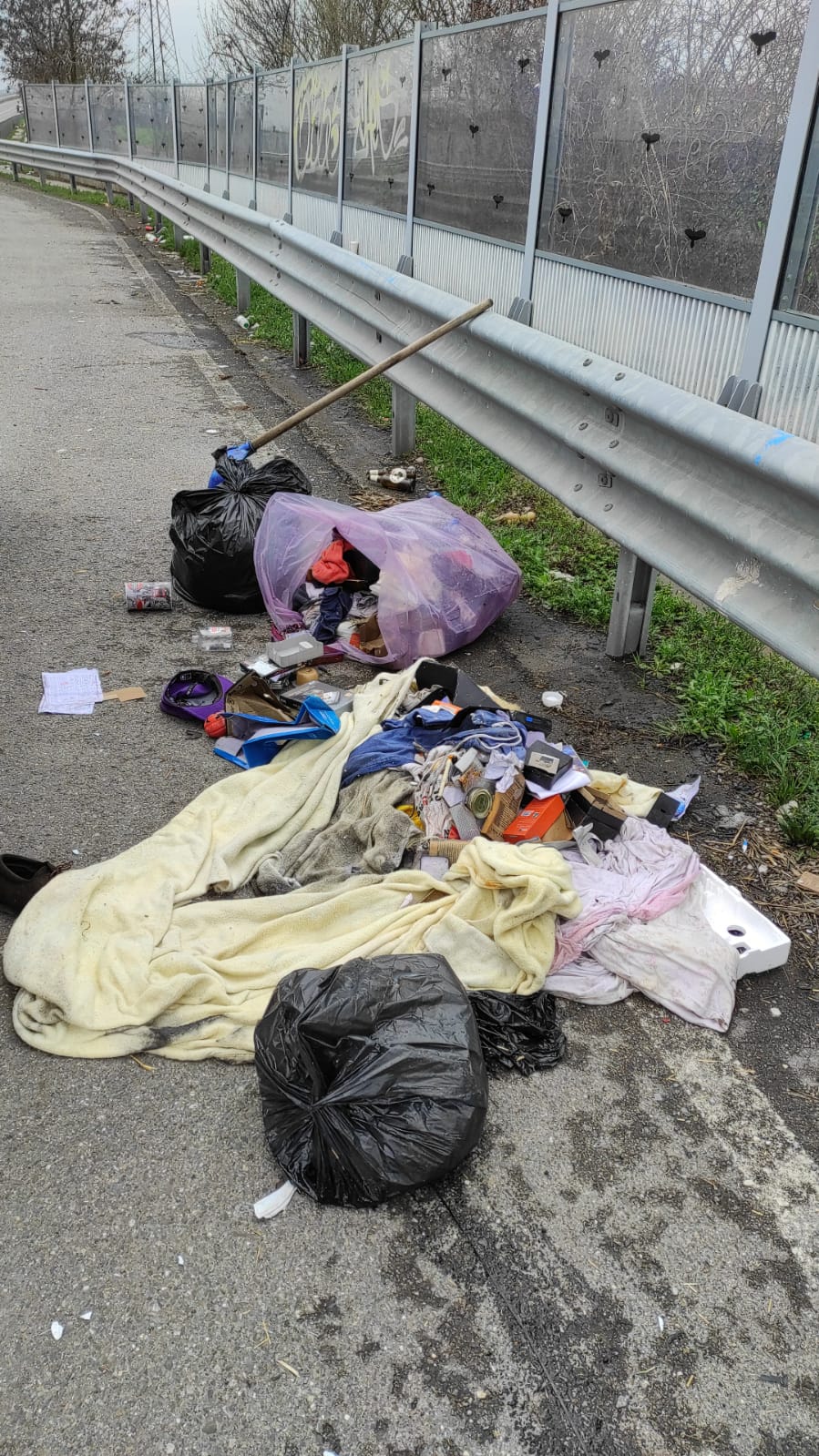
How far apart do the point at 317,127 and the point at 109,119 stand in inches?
712

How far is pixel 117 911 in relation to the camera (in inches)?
124

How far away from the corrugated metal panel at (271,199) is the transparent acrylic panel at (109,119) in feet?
44.4

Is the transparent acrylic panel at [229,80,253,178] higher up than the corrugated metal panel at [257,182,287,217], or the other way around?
the transparent acrylic panel at [229,80,253,178]

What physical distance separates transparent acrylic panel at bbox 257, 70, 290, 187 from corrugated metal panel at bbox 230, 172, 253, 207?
0.54 metres

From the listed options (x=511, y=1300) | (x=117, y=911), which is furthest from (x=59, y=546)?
(x=511, y=1300)

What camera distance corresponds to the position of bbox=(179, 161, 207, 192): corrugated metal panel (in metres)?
15.2

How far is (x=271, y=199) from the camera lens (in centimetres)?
1098

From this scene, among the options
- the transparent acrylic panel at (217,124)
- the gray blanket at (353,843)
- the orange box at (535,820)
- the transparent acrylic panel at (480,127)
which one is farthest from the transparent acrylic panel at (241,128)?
the orange box at (535,820)

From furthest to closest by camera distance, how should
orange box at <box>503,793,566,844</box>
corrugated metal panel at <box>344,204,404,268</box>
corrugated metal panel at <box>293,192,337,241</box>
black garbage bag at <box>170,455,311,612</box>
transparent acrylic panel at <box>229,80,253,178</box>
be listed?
transparent acrylic panel at <box>229,80,253,178</box> < corrugated metal panel at <box>293,192,337,241</box> < corrugated metal panel at <box>344,204,404,268</box> < black garbage bag at <box>170,455,311,612</box> < orange box at <box>503,793,566,844</box>

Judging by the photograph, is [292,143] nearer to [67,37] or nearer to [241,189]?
[241,189]

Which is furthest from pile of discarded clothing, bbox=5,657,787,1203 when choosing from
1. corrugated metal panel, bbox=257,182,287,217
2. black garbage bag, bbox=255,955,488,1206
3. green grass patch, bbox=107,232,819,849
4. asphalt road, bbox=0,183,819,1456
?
corrugated metal panel, bbox=257,182,287,217

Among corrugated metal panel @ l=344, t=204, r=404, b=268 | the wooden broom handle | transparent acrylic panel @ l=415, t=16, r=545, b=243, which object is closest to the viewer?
transparent acrylic panel @ l=415, t=16, r=545, b=243

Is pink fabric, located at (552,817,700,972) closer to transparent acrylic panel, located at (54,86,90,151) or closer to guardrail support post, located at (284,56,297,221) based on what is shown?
guardrail support post, located at (284,56,297,221)

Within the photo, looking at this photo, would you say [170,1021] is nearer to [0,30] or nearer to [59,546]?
[59,546]
